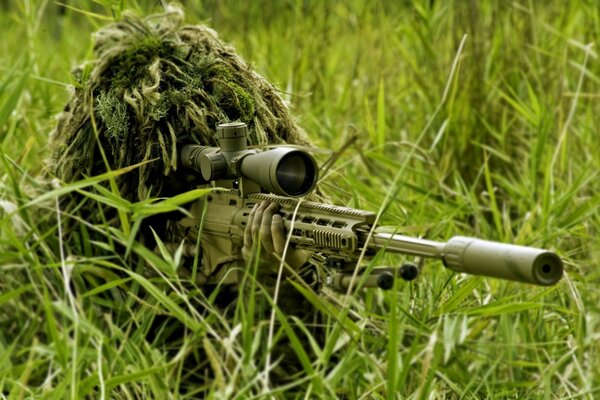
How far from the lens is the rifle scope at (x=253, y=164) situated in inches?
90.4

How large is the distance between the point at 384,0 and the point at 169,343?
3.23 metres

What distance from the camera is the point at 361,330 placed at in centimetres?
216

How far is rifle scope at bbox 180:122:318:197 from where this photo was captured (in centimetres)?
229

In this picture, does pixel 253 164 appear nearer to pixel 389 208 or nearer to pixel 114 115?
pixel 114 115

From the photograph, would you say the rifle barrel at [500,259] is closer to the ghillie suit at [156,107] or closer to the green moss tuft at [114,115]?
the ghillie suit at [156,107]

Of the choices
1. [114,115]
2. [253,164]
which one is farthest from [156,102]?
[253,164]

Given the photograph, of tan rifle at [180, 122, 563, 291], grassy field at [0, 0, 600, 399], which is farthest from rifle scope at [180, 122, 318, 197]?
grassy field at [0, 0, 600, 399]

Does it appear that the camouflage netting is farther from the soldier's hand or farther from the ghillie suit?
the soldier's hand

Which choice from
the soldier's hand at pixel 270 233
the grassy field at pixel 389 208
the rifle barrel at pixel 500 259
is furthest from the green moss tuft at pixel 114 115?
the rifle barrel at pixel 500 259

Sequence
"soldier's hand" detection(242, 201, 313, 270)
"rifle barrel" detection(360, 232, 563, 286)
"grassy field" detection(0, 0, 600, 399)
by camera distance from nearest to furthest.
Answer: "rifle barrel" detection(360, 232, 563, 286) < "grassy field" detection(0, 0, 600, 399) < "soldier's hand" detection(242, 201, 313, 270)

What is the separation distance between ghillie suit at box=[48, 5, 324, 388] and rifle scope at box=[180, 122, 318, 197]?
0.12 m

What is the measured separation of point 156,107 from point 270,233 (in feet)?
1.86

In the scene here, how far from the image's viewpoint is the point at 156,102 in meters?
2.71

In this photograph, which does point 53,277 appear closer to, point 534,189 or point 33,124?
point 33,124
